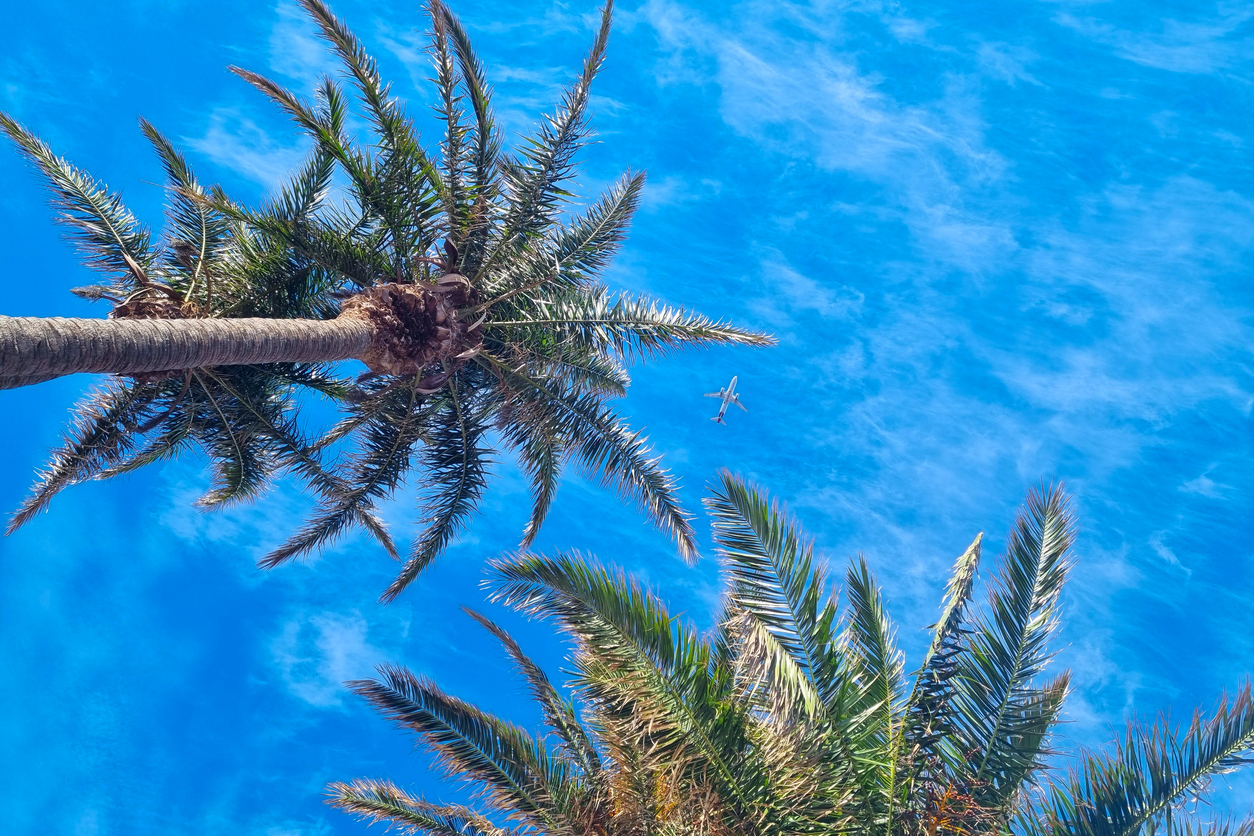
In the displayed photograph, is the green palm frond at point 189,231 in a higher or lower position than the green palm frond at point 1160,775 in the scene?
higher

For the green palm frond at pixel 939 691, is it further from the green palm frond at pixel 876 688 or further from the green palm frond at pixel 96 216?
the green palm frond at pixel 96 216

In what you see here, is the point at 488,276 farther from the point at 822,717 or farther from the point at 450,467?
the point at 822,717

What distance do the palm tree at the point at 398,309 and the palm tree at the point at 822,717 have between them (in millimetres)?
4707

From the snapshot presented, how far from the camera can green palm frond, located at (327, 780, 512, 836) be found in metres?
8.63

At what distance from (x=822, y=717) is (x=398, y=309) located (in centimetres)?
708

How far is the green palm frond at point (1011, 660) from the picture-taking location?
276 inches

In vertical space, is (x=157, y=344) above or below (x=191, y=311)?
below

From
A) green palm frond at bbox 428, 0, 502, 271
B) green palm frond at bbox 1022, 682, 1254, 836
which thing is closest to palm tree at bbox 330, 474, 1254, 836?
green palm frond at bbox 1022, 682, 1254, 836

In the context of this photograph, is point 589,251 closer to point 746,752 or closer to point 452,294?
point 452,294

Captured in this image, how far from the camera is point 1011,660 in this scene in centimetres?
723

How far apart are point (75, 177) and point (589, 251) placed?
719 centimetres

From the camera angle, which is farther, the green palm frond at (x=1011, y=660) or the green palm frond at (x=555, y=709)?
the green palm frond at (x=555, y=709)

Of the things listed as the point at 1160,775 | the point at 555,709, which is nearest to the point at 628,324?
the point at 555,709

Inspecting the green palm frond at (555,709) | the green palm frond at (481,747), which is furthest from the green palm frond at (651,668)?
the green palm frond at (555,709)
